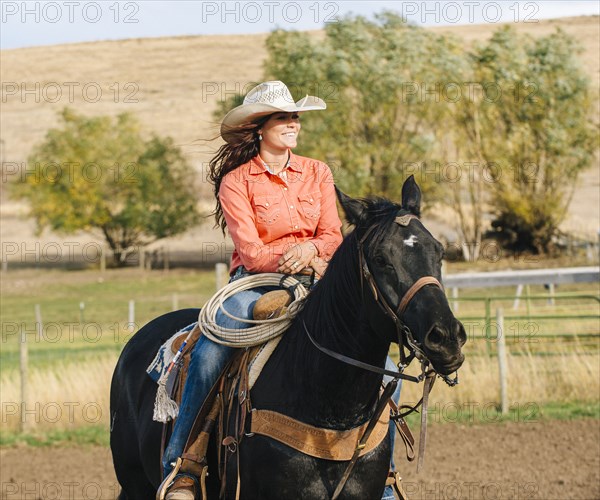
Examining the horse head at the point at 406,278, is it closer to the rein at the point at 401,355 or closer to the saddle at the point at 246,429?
the rein at the point at 401,355

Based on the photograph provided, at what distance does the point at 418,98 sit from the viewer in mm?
36562

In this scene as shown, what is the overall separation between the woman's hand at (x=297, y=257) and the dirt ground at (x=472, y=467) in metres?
4.65

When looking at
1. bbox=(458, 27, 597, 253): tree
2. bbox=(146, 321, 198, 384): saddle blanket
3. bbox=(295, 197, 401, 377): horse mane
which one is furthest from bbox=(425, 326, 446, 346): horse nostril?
bbox=(458, 27, 597, 253): tree

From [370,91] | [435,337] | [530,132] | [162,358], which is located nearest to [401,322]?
[435,337]

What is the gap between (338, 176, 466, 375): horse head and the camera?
3670mm

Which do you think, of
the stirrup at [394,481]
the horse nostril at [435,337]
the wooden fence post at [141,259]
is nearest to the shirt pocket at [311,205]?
the stirrup at [394,481]

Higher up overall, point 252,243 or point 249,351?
point 252,243

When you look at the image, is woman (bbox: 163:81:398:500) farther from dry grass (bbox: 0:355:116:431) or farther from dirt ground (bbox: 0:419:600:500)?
dry grass (bbox: 0:355:116:431)

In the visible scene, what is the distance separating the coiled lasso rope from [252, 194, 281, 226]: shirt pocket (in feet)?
0.94

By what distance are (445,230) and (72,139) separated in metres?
17.0

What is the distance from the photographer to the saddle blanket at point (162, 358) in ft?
18.2

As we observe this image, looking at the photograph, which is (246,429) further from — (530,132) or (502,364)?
(530,132)

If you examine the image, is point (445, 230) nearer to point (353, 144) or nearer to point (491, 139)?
point (491, 139)

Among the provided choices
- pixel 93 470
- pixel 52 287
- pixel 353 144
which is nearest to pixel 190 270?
pixel 52 287
